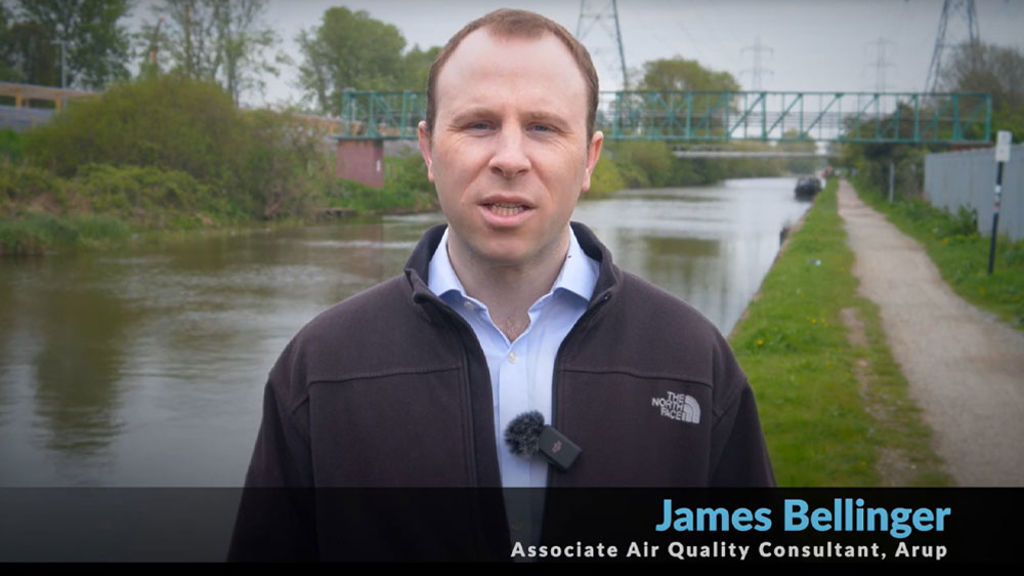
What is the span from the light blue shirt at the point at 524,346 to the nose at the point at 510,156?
0.27 meters

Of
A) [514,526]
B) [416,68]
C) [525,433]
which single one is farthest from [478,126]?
[416,68]

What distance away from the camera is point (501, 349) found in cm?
235

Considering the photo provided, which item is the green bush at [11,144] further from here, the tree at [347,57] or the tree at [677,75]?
the tree at [677,75]

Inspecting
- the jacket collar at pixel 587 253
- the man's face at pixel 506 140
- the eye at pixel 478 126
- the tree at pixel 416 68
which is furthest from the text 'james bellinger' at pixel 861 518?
the tree at pixel 416 68

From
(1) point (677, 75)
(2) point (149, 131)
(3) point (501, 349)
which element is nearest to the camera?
(3) point (501, 349)

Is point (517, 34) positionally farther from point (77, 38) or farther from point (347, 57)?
point (347, 57)

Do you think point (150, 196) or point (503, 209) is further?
point (150, 196)

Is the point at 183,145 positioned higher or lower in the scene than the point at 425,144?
higher

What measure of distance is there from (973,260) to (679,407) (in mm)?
18640

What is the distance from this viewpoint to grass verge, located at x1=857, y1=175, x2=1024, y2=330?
48.2 ft

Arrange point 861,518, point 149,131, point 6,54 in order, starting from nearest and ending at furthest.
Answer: point 861,518 → point 149,131 → point 6,54

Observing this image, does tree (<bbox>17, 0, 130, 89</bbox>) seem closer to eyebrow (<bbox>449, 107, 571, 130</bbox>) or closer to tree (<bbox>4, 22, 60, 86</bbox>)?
tree (<bbox>4, 22, 60, 86</bbox>)

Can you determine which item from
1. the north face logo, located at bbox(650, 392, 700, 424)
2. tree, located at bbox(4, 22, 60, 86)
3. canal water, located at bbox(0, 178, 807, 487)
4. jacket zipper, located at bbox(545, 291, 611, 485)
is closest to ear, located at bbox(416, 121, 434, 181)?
jacket zipper, located at bbox(545, 291, 611, 485)

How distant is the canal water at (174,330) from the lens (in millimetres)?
9664
